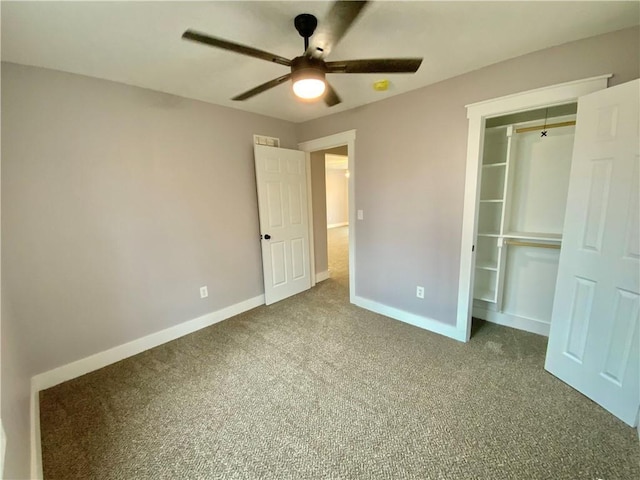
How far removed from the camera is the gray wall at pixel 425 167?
184cm

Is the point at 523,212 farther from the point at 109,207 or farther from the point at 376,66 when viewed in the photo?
the point at 109,207

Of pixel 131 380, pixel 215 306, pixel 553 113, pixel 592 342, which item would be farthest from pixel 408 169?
pixel 131 380

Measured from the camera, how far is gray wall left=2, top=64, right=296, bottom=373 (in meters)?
1.89

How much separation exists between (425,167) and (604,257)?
55.5 inches

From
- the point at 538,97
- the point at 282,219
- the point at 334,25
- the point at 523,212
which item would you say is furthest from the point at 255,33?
the point at 523,212

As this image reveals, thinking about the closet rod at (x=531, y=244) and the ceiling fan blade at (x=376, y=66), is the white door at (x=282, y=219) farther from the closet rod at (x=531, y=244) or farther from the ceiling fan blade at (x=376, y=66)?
the closet rod at (x=531, y=244)

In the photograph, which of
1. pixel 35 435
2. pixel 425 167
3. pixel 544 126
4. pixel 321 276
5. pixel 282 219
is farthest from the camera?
pixel 321 276

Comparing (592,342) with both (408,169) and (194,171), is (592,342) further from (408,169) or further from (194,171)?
(194,171)

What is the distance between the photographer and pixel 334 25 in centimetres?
113

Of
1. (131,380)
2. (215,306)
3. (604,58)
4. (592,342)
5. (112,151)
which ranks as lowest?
(131,380)

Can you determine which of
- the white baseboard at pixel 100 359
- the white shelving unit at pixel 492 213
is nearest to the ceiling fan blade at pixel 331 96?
the white shelving unit at pixel 492 213

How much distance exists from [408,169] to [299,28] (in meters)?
1.61

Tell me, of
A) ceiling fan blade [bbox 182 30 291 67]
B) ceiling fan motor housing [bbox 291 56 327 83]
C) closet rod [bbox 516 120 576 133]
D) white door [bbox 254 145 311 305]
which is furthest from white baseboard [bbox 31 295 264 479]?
closet rod [bbox 516 120 576 133]

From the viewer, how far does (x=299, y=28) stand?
4.85 feet
